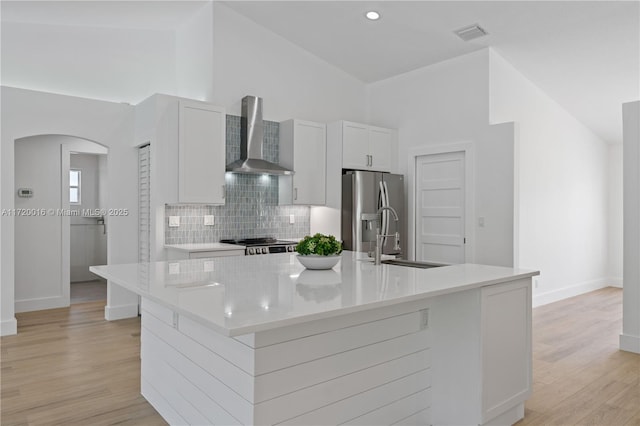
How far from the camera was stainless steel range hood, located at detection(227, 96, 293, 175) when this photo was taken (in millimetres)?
5098

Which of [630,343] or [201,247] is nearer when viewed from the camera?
[630,343]

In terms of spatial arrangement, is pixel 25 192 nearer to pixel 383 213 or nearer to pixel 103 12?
pixel 103 12

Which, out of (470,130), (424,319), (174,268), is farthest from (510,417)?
(470,130)

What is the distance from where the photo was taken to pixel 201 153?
4.68 m

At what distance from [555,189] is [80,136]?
6193 millimetres

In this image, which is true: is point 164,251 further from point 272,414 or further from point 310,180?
point 272,414

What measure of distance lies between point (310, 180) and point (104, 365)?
3053 millimetres

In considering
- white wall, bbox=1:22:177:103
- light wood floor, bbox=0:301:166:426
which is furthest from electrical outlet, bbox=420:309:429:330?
white wall, bbox=1:22:177:103

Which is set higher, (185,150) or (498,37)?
(498,37)

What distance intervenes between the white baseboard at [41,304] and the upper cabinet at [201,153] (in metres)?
2.63

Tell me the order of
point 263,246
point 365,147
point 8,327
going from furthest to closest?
point 365,147
point 263,246
point 8,327

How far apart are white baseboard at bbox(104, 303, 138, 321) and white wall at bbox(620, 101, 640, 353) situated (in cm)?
514

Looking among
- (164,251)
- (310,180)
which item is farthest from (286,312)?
(310,180)

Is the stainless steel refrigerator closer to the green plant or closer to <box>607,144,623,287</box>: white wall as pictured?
the green plant
